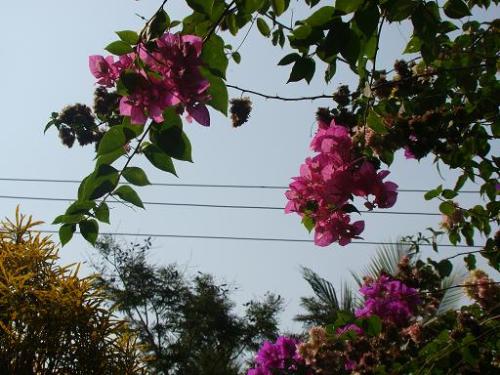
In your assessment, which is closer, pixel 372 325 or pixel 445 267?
pixel 372 325

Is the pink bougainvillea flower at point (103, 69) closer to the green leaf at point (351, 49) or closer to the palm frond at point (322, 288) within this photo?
the green leaf at point (351, 49)

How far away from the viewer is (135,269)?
1452 cm

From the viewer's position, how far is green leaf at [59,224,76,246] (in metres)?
1.37

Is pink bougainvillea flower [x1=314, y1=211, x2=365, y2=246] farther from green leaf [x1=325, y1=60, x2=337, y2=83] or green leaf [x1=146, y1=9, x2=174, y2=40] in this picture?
green leaf [x1=146, y1=9, x2=174, y2=40]

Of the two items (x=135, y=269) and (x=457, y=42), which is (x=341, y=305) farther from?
(x=135, y=269)

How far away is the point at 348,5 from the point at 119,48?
0.50 metres

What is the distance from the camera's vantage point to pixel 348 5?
42.3 inches

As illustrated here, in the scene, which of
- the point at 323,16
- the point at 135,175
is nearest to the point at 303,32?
the point at 323,16

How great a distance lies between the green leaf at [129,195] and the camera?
128cm

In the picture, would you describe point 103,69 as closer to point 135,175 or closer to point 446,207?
point 135,175

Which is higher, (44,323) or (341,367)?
(44,323)

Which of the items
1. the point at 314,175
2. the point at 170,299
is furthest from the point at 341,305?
the point at 170,299

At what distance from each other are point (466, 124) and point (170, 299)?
42.9ft

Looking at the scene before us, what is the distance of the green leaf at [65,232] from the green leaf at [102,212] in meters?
0.09
